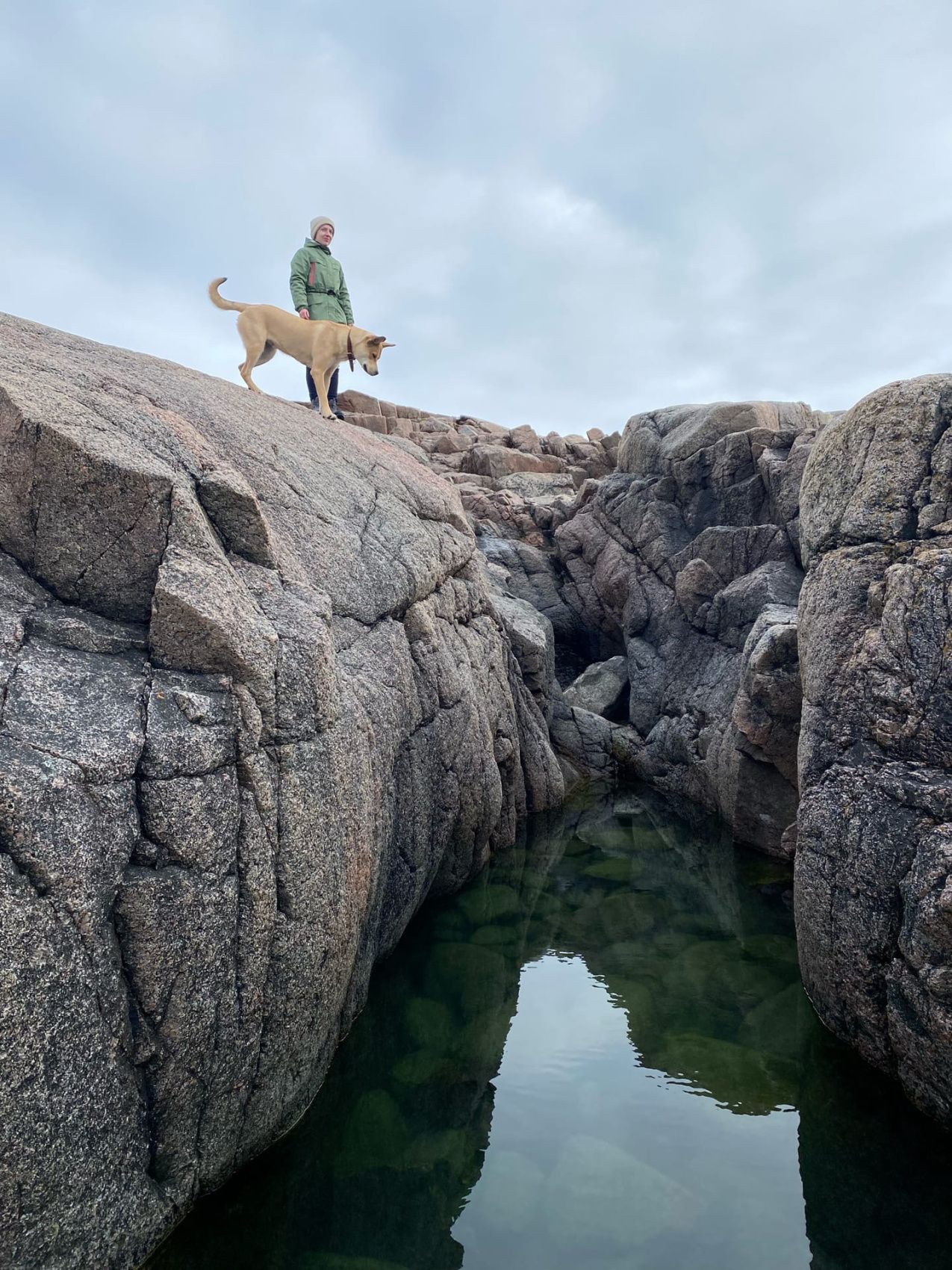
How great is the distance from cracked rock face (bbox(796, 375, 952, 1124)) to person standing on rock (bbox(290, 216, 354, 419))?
1018 centimetres

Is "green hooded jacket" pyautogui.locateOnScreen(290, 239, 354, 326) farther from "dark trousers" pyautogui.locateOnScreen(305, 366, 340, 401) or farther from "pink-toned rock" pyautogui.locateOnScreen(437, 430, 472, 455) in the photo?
"pink-toned rock" pyautogui.locateOnScreen(437, 430, 472, 455)

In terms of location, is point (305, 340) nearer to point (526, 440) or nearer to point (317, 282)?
point (317, 282)

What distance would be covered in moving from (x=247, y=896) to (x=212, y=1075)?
122 cm

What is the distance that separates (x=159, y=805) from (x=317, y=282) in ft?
43.1

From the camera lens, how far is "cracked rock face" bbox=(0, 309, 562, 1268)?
4941mm

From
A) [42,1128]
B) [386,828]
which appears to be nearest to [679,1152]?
[386,828]

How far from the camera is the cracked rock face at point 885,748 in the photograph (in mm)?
7379

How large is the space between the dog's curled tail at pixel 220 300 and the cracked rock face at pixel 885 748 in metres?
10.1

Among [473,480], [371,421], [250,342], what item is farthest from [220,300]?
[371,421]

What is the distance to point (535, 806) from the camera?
1842 centimetres

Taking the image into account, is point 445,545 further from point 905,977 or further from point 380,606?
point 905,977

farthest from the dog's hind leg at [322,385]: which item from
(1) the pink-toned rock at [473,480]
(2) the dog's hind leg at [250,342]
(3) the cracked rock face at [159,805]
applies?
(1) the pink-toned rock at [473,480]

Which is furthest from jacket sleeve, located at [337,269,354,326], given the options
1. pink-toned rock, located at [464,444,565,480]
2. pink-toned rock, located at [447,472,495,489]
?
pink-toned rock, located at [464,444,565,480]

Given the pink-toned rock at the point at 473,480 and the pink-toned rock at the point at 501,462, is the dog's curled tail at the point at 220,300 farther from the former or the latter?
the pink-toned rock at the point at 501,462
